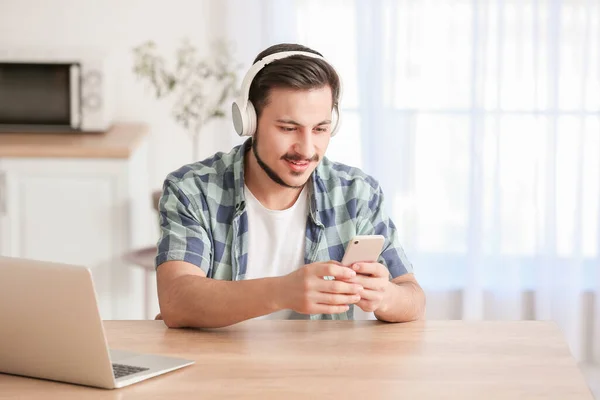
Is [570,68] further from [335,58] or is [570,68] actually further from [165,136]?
[165,136]

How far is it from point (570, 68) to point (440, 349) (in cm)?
237

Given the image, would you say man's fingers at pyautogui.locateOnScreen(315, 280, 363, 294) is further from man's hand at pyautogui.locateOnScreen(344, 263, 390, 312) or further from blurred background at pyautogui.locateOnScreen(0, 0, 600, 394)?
blurred background at pyautogui.locateOnScreen(0, 0, 600, 394)

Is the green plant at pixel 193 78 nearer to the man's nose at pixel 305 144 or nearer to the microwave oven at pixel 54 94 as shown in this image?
the microwave oven at pixel 54 94

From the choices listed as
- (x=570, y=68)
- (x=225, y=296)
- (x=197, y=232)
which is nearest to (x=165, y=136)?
(x=570, y=68)

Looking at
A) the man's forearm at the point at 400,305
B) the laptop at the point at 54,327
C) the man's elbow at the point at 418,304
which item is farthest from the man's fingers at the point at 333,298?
the laptop at the point at 54,327

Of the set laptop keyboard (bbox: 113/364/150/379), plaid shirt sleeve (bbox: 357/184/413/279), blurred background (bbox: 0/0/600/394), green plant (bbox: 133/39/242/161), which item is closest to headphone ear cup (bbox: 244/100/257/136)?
plaid shirt sleeve (bbox: 357/184/413/279)

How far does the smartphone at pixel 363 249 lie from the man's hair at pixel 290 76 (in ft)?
1.44

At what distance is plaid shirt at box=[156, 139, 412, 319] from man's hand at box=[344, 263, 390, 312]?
0.91 ft

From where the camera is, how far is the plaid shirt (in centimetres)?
207

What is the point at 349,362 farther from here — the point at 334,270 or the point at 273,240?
the point at 273,240

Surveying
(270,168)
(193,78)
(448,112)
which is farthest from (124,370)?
(448,112)

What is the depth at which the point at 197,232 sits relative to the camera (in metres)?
2.07

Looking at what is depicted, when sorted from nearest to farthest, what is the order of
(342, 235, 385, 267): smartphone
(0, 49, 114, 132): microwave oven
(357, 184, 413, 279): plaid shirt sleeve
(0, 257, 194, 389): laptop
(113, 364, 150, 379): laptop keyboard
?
(0, 257, 194, 389): laptop, (113, 364, 150, 379): laptop keyboard, (342, 235, 385, 267): smartphone, (357, 184, 413, 279): plaid shirt sleeve, (0, 49, 114, 132): microwave oven

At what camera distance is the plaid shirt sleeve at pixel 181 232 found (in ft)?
6.64
